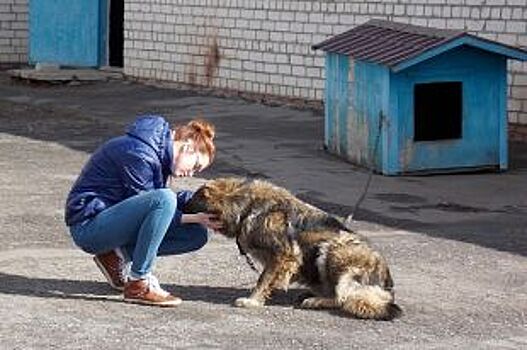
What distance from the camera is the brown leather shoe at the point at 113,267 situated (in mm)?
6680

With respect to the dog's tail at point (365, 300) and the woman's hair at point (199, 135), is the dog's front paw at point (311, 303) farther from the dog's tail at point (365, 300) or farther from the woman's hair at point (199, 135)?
the woman's hair at point (199, 135)

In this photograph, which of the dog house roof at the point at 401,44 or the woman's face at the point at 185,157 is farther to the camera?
the dog house roof at the point at 401,44

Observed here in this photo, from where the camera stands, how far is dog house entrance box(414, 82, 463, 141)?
11.3 meters

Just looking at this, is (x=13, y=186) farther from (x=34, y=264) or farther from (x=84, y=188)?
(x=84, y=188)

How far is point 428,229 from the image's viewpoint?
8.88 m

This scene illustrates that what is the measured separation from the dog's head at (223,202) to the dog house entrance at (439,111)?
511 centimetres

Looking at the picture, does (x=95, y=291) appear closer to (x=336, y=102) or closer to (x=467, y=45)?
(x=467, y=45)

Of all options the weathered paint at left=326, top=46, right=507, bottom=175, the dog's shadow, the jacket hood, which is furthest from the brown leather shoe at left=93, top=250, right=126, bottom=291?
the weathered paint at left=326, top=46, right=507, bottom=175

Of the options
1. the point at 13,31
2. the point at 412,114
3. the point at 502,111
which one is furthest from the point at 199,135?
the point at 13,31

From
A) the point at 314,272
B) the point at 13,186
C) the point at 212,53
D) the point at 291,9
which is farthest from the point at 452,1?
the point at 314,272

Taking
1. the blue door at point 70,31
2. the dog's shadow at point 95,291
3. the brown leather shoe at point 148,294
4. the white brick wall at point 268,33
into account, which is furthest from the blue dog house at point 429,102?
the blue door at point 70,31

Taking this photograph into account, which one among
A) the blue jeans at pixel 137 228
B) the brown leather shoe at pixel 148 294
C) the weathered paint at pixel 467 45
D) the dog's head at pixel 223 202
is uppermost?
the weathered paint at pixel 467 45

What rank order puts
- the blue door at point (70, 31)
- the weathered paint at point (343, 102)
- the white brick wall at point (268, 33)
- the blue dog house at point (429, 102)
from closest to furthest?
the blue dog house at point (429, 102), the weathered paint at point (343, 102), the white brick wall at point (268, 33), the blue door at point (70, 31)

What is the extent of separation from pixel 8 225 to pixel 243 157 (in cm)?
406
